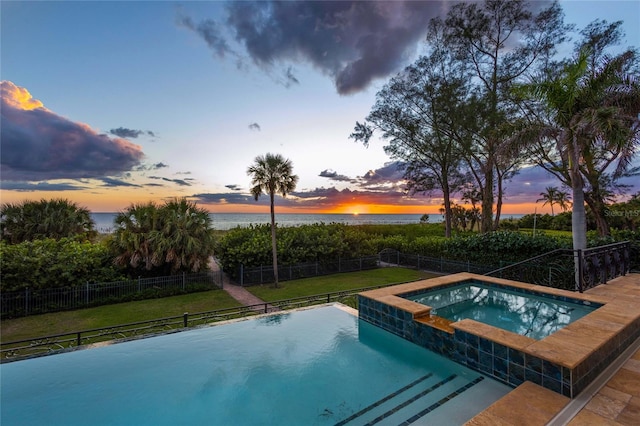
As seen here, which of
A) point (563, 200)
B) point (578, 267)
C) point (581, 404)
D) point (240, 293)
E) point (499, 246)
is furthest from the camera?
point (563, 200)

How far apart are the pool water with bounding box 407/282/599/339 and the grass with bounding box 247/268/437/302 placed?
237 inches

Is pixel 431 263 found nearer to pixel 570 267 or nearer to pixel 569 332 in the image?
pixel 570 267

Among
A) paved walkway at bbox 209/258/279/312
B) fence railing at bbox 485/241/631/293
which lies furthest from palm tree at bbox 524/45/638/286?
paved walkway at bbox 209/258/279/312

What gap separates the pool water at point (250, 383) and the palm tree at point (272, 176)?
829 centimetres

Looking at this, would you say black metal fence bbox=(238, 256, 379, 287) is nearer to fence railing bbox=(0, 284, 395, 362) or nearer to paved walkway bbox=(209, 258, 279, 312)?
paved walkway bbox=(209, 258, 279, 312)

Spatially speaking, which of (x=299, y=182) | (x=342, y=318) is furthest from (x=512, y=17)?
(x=342, y=318)

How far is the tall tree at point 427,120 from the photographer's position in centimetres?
1656

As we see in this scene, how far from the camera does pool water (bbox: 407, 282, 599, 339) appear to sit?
5.15 metres

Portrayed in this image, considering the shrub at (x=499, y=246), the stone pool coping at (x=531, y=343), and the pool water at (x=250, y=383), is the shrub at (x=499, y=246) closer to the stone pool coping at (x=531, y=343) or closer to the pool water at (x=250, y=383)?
the stone pool coping at (x=531, y=343)

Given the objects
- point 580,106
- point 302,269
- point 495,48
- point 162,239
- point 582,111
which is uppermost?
point 495,48

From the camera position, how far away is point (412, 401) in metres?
3.34

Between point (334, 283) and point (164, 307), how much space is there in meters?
7.03

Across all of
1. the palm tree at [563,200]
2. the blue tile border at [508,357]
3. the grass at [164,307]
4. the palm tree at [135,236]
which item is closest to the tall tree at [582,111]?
the blue tile border at [508,357]

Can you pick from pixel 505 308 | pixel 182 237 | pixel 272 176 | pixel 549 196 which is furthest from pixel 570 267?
pixel 549 196
